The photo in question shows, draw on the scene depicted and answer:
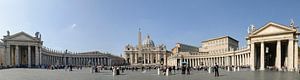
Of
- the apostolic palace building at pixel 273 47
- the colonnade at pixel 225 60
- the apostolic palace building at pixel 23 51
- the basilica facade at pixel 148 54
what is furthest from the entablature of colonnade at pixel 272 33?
the basilica facade at pixel 148 54

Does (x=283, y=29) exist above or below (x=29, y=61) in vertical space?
above

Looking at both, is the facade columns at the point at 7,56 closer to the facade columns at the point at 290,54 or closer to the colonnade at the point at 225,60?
the colonnade at the point at 225,60

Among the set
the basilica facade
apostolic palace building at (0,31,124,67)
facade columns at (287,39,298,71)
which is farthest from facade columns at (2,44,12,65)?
the basilica facade

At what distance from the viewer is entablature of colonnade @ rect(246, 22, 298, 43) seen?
5631 cm

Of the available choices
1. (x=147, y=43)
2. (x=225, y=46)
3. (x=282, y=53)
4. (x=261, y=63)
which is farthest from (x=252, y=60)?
(x=147, y=43)

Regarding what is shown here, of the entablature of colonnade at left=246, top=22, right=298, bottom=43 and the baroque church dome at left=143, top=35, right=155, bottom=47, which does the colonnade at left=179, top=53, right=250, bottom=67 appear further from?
the baroque church dome at left=143, top=35, right=155, bottom=47

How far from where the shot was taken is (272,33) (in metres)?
58.4

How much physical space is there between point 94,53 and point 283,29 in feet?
345

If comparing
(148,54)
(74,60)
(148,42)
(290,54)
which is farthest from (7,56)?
(148,42)

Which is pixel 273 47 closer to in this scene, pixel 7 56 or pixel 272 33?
pixel 272 33

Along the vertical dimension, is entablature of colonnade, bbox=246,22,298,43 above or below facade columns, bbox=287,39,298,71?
above

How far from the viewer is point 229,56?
97938 millimetres

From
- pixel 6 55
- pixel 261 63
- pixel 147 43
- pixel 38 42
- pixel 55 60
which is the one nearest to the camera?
pixel 261 63

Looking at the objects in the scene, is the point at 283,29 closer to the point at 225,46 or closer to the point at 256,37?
the point at 256,37
